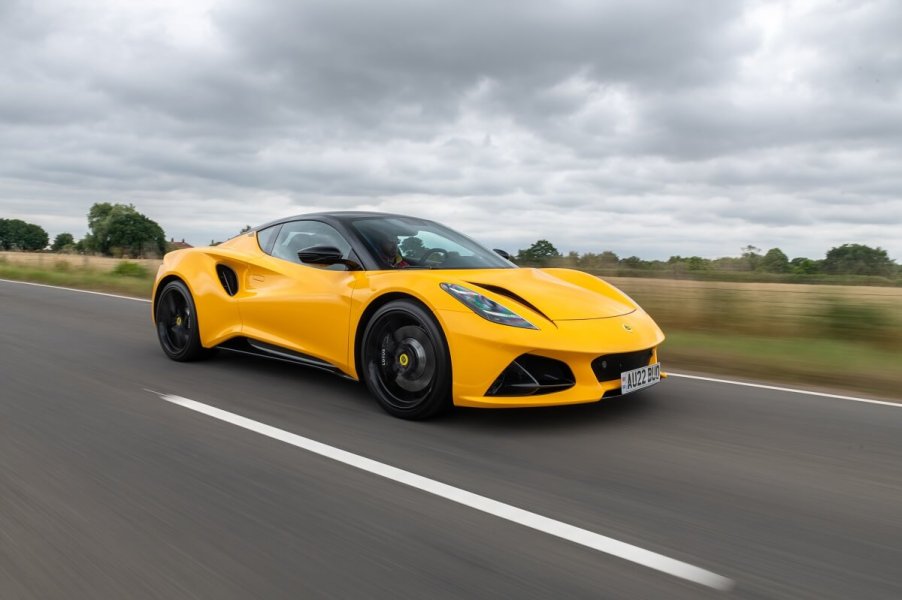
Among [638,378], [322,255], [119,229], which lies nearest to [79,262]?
[322,255]

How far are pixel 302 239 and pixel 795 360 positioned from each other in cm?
449

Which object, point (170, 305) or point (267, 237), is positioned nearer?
point (267, 237)

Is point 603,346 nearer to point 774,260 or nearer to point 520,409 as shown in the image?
point 520,409

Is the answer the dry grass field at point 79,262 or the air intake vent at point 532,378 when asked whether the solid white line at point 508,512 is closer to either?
the air intake vent at point 532,378

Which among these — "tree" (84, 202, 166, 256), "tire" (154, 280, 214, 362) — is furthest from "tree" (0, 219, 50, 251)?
"tire" (154, 280, 214, 362)

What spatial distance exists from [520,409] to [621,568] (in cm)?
203

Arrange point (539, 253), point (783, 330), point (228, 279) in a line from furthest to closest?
point (539, 253) → point (783, 330) → point (228, 279)

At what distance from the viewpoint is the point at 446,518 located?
8.85 feet

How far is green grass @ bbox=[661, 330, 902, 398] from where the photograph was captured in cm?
573

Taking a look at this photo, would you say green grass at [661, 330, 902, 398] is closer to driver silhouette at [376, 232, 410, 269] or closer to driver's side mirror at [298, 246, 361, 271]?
driver silhouette at [376, 232, 410, 269]

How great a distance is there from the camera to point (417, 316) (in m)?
4.02

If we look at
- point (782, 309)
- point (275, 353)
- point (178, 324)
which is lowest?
point (275, 353)

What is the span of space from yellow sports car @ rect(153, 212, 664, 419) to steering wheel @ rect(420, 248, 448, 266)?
13 mm

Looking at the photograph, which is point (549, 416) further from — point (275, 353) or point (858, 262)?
point (858, 262)
